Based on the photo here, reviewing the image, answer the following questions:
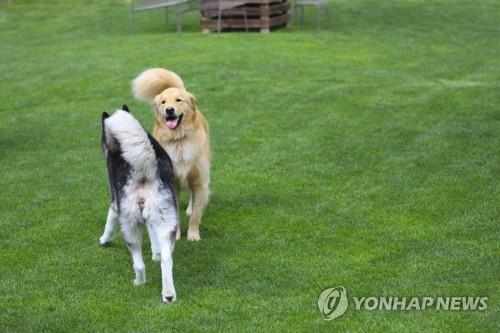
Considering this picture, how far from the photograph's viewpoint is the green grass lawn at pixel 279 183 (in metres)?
4.63

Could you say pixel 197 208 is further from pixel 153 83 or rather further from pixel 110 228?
pixel 153 83

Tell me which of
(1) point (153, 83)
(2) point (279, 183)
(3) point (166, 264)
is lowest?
(2) point (279, 183)

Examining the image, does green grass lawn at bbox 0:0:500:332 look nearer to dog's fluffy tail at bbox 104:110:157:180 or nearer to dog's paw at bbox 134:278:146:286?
dog's paw at bbox 134:278:146:286

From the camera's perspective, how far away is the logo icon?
4398 mm

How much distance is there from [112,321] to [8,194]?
3.01 meters

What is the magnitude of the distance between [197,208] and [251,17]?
34.1 ft

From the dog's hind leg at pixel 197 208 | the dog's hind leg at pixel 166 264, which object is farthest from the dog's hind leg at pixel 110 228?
the dog's hind leg at pixel 166 264

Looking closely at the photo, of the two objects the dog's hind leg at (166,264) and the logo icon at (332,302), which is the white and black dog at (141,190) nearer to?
the dog's hind leg at (166,264)

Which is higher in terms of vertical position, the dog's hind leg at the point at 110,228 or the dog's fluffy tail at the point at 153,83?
the dog's fluffy tail at the point at 153,83

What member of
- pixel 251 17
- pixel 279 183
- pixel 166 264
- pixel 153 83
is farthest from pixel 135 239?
pixel 251 17

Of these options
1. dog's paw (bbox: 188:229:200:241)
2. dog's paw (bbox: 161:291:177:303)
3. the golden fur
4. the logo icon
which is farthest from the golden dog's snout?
the logo icon

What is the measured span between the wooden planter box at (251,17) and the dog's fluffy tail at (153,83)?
32.1 ft

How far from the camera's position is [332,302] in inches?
179

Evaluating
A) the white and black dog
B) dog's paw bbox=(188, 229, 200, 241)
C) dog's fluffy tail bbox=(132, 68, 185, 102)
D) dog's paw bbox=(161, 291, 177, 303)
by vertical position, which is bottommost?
dog's paw bbox=(188, 229, 200, 241)
